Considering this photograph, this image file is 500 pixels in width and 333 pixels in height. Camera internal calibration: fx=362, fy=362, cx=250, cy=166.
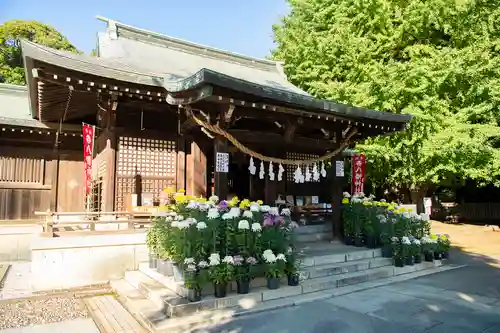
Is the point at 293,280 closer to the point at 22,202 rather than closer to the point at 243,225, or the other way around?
the point at 243,225

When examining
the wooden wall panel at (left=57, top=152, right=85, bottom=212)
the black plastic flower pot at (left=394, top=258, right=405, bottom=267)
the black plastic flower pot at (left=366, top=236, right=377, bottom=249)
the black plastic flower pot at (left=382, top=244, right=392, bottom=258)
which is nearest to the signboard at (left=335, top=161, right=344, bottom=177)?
the black plastic flower pot at (left=366, top=236, right=377, bottom=249)

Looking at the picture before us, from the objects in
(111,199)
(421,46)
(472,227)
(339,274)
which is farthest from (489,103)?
(111,199)

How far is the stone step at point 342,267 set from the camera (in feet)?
23.5

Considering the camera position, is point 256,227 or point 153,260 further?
point 153,260

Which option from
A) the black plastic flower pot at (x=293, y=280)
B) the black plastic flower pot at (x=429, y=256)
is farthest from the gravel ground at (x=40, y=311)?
the black plastic flower pot at (x=429, y=256)

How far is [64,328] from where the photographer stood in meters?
5.13

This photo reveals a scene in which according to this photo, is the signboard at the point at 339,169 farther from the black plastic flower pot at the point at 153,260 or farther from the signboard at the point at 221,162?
the black plastic flower pot at the point at 153,260

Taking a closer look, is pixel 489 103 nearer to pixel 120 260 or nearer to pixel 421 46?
pixel 421 46

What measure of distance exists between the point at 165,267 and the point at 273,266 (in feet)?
6.87

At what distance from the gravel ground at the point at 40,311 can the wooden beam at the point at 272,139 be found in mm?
4717

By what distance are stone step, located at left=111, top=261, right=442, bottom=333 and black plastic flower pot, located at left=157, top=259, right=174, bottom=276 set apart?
0.30 m

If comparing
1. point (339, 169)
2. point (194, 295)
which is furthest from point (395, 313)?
point (339, 169)

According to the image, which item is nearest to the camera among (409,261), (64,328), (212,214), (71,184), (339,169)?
(64,328)

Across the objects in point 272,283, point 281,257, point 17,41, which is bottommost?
point 272,283
